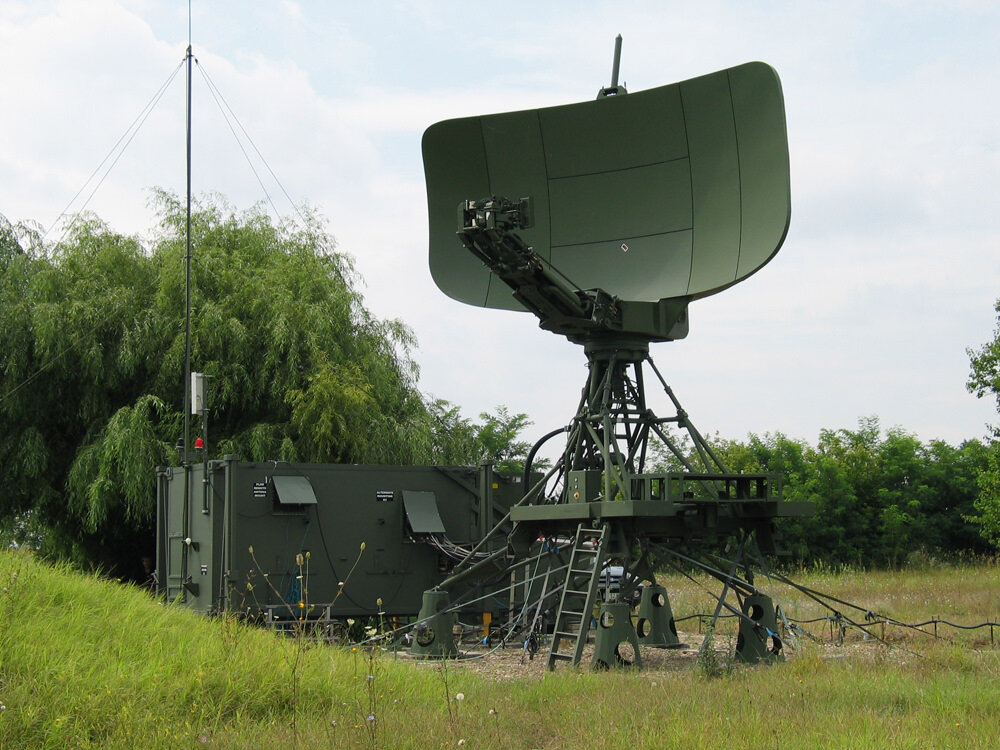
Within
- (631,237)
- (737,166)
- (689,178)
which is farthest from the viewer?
(631,237)

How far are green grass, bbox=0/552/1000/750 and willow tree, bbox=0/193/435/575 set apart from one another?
10.3 meters

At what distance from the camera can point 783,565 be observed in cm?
3089

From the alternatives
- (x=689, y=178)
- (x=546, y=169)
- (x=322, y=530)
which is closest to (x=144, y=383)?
(x=322, y=530)

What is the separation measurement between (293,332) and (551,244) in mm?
9177

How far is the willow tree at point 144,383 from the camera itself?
21375 millimetres

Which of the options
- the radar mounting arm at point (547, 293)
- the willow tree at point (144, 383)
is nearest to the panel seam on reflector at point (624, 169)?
the radar mounting arm at point (547, 293)

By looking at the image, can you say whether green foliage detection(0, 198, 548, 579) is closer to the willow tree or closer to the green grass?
the willow tree

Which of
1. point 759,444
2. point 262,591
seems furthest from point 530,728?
point 759,444

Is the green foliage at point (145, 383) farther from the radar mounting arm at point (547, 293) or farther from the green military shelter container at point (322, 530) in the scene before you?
the radar mounting arm at point (547, 293)

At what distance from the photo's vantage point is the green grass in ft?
23.5

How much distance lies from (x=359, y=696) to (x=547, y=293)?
228 inches

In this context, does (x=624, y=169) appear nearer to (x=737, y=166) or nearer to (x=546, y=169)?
(x=546, y=169)

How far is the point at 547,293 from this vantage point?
1298 cm

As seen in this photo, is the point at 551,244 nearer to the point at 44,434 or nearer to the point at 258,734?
the point at 258,734
